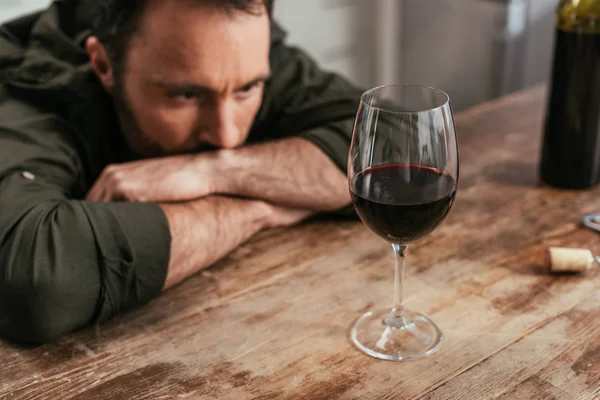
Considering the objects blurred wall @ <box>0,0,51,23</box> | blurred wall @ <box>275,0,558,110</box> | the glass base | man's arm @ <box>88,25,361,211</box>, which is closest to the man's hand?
man's arm @ <box>88,25,361,211</box>

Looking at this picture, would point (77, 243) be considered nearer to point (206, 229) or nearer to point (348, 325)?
point (206, 229)

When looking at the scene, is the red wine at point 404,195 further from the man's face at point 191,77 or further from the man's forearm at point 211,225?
the man's face at point 191,77

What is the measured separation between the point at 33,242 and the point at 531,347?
2.22 feet

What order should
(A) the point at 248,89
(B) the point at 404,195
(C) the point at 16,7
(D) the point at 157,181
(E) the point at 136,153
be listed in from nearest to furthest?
(B) the point at 404,195 < (D) the point at 157,181 < (A) the point at 248,89 < (E) the point at 136,153 < (C) the point at 16,7

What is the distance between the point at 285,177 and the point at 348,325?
1.21 feet

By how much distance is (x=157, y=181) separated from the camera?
120 cm

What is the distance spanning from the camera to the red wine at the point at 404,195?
83 centimetres

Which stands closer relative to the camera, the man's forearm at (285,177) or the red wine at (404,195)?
Result: the red wine at (404,195)

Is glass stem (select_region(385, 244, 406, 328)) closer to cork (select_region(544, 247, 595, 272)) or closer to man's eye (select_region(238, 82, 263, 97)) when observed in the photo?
cork (select_region(544, 247, 595, 272))

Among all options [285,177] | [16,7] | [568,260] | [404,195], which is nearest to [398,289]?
[404,195]

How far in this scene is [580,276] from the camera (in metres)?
1.07

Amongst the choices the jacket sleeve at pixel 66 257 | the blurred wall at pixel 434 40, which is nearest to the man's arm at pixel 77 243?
the jacket sleeve at pixel 66 257

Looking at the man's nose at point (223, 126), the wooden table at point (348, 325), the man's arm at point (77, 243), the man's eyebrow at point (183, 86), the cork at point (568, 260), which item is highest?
the man's eyebrow at point (183, 86)

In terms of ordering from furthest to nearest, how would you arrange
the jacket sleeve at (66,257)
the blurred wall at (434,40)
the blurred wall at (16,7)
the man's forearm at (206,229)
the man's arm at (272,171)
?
1. the blurred wall at (434,40)
2. the blurred wall at (16,7)
3. the man's arm at (272,171)
4. the man's forearm at (206,229)
5. the jacket sleeve at (66,257)
